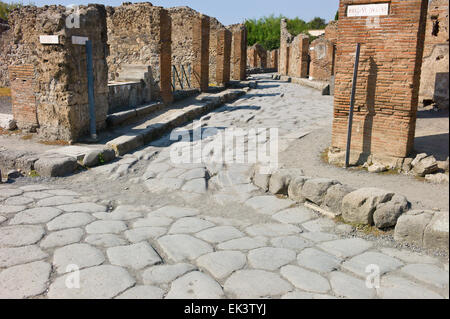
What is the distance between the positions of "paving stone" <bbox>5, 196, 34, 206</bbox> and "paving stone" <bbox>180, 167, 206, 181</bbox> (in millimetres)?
2171

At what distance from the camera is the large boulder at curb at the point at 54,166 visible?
19.9 ft

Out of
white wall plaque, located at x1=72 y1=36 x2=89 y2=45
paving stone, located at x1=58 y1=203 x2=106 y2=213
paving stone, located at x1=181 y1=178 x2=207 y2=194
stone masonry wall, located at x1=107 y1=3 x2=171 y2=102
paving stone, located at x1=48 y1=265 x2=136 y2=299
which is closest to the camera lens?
paving stone, located at x1=48 y1=265 x2=136 y2=299

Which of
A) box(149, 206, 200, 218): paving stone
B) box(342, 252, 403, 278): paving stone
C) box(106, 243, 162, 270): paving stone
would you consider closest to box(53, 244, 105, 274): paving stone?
box(106, 243, 162, 270): paving stone

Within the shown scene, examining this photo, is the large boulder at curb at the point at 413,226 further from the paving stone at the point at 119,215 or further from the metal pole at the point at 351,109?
the paving stone at the point at 119,215

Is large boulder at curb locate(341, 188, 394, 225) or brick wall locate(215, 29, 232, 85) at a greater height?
brick wall locate(215, 29, 232, 85)

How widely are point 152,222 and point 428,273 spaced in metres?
2.78

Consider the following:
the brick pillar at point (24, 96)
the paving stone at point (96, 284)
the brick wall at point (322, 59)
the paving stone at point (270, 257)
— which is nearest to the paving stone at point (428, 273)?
the paving stone at point (270, 257)

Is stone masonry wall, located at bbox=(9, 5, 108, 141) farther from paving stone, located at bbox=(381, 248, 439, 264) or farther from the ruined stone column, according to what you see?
the ruined stone column

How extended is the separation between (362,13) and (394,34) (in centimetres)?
57

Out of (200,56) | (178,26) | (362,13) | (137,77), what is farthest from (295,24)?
(362,13)

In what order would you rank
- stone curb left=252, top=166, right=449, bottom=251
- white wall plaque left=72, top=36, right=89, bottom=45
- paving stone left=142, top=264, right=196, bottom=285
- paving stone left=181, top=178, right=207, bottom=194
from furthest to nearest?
1. white wall plaque left=72, top=36, right=89, bottom=45
2. paving stone left=181, top=178, right=207, bottom=194
3. stone curb left=252, top=166, right=449, bottom=251
4. paving stone left=142, top=264, right=196, bottom=285

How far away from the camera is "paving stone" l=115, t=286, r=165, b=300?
2838 mm

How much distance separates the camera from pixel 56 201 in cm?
496

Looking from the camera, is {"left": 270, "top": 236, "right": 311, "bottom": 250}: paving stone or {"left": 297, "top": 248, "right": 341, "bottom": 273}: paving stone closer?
{"left": 297, "top": 248, "right": 341, "bottom": 273}: paving stone
